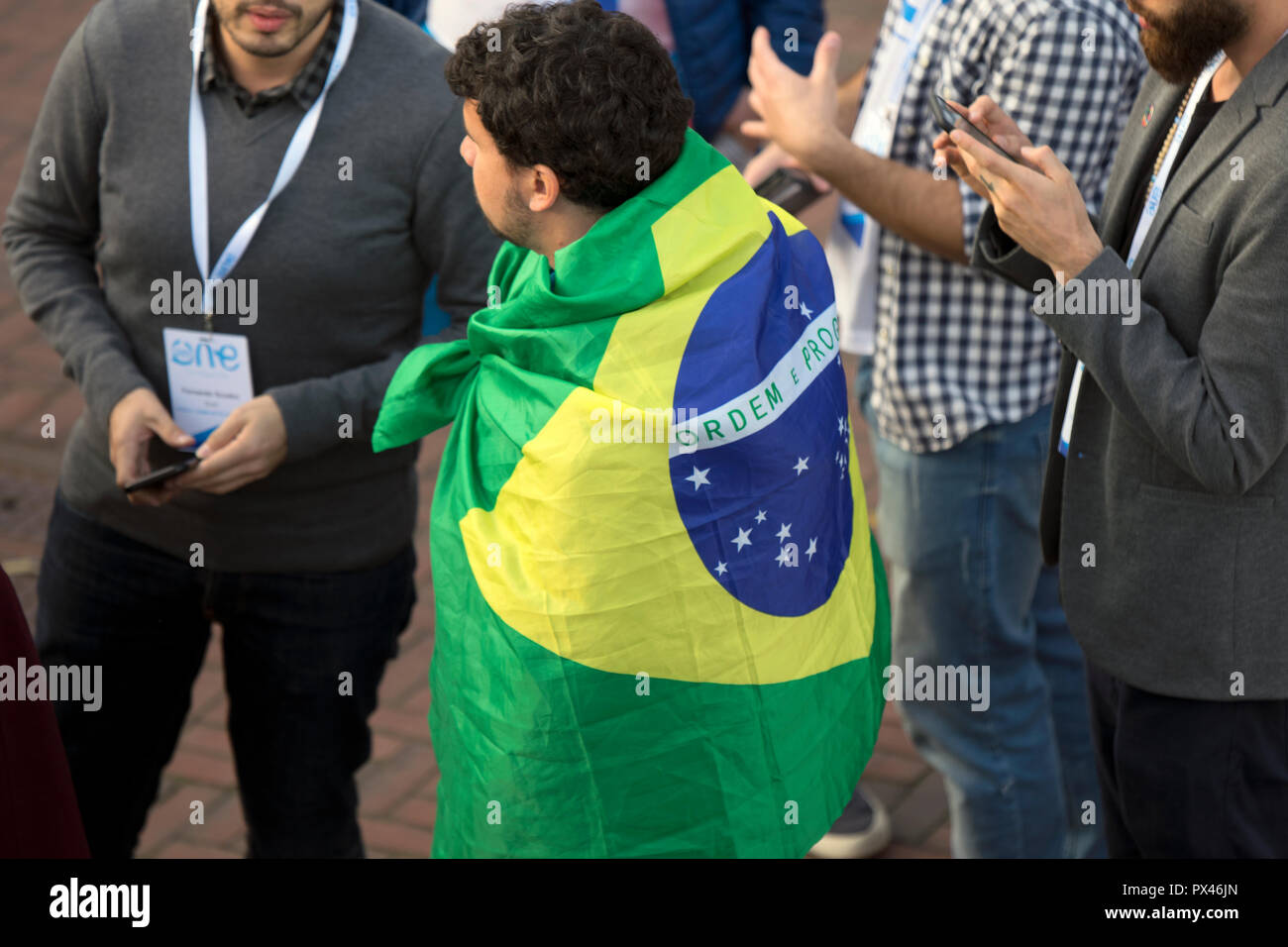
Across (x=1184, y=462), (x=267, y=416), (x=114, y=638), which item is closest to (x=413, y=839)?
(x=114, y=638)

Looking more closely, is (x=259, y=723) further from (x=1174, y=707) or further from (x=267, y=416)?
(x=1174, y=707)

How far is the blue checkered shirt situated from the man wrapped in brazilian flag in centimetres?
76

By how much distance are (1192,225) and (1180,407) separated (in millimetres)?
279

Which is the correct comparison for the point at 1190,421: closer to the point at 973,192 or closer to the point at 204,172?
the point at 973,192

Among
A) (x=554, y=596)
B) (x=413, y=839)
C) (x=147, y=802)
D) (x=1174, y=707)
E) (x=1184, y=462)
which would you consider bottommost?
(x=413, y=839)

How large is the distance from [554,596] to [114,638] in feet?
3.69

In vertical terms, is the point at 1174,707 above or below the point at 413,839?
above

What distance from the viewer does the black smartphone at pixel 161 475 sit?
284 cm

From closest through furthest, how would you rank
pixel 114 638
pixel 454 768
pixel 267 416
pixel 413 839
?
pixel 454 768 < pixel 267 416 < pixel 114 638 < pixel 413 839

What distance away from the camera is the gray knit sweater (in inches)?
114

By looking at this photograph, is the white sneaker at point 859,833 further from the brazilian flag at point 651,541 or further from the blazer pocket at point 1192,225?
the blazer pocket at point 1192,225

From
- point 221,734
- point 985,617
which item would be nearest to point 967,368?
point 985,617

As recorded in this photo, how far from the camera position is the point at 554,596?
2.37 metres
